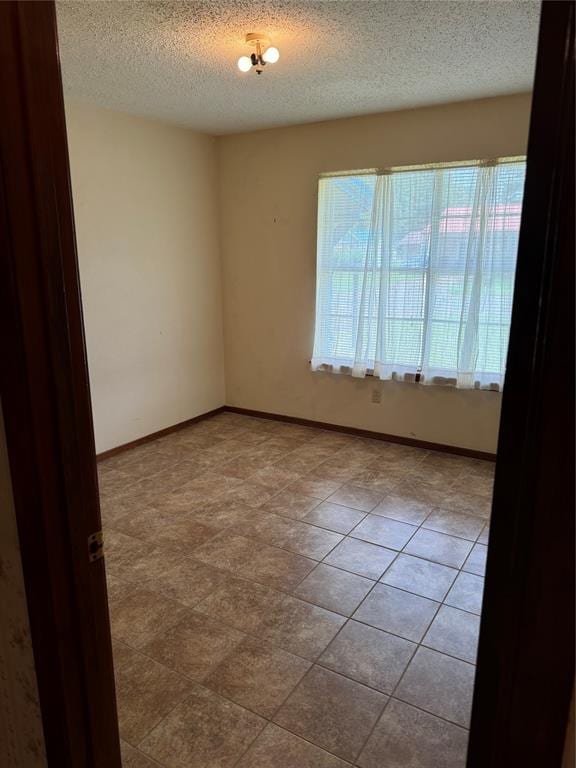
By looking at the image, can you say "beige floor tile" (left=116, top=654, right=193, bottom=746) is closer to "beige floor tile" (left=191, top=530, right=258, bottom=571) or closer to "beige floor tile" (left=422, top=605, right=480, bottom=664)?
"beige floor tile" (left=191, top=530, right=258, bottom=571)

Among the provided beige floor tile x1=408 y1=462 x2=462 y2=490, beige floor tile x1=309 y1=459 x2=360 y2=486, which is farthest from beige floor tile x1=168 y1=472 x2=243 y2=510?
beige floor tile x1=408 y1=462 x2=462 y2=490

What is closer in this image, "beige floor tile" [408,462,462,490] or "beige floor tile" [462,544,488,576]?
"beige floor tile" [462,544,488,576]

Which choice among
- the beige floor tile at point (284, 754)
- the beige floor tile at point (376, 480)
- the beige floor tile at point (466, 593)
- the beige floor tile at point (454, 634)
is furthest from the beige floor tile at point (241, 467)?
the beige floor tile at point (284, 754)

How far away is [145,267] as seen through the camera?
13.7ft

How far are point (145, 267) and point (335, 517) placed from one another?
2.47 meters

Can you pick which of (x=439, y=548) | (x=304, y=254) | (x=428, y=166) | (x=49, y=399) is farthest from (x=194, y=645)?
(x=428, y=166)

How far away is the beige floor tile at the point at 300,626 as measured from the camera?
6.84 ft

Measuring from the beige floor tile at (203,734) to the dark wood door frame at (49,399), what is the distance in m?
0.62

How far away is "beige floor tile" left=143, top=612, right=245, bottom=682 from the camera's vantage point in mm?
1976

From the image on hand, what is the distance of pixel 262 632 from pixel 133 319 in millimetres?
2732

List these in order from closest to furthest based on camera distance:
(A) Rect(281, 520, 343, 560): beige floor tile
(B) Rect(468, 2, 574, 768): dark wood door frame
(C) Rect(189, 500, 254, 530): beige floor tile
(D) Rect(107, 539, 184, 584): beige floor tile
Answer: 1. (B) Rect(468, 2, 574, 768): dark wood door frame
2. (D) Rect(107, 539, 184, 584): beige floor tile
3. (A) Rect(281, 520, 343, 560): beige floor tile
4. (C) Rect(189, 500, 254, 530): beige floor tile

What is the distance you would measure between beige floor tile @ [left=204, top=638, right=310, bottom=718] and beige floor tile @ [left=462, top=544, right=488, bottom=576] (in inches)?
41.8

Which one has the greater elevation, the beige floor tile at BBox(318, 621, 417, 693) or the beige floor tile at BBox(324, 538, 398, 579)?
the beige floor tile at BBox(324, 538, 398, 579)

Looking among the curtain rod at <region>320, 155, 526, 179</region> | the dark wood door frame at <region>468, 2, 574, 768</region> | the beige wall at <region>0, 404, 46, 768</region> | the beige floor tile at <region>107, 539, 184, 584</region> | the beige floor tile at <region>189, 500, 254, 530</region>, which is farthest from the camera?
the curtain rod at <region>320, 155, 526, 179</region>
